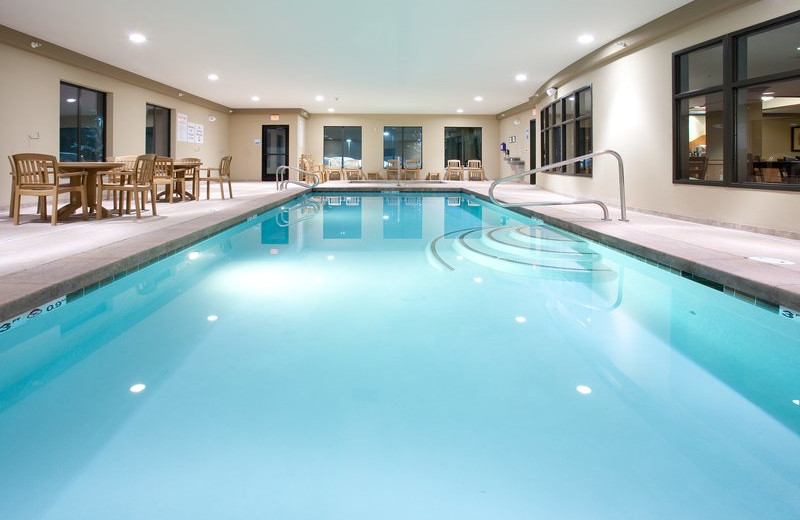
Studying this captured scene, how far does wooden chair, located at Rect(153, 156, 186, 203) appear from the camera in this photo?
8.12m

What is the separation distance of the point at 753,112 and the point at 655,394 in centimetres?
516

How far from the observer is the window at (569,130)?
1052 cm

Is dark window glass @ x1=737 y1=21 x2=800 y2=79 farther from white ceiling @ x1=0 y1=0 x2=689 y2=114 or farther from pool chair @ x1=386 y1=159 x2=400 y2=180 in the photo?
pool chair @ x1=386 y1=159 x2=400 y2=180

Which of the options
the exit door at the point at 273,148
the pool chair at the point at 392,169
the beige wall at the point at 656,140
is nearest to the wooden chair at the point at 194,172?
the beige wall at the point at 656,140

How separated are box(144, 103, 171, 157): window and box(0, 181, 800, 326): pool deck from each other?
6.00 meters

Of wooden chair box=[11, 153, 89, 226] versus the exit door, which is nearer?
wooden chair box=[11, 153, 89, 226]

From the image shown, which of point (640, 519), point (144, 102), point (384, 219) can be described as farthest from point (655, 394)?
point (144, 102)

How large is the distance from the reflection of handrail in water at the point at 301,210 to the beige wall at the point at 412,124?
8.60m

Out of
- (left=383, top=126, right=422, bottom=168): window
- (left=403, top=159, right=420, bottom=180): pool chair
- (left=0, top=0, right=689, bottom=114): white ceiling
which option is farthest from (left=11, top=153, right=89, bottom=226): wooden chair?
(left=383, top=126, right=422, bottom=168): window

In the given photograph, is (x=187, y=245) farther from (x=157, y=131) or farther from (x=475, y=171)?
(x=475, y=171)

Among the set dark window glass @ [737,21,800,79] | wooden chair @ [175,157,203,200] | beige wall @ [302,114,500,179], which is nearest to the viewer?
dark window glass @ [737,21,800,79]

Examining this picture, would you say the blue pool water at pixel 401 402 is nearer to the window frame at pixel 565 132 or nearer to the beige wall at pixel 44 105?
the beige wall at pixel 44 105

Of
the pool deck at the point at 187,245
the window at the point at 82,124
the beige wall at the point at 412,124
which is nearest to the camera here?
the pool deck at the point at 187,245

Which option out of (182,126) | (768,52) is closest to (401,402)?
(768,52)
